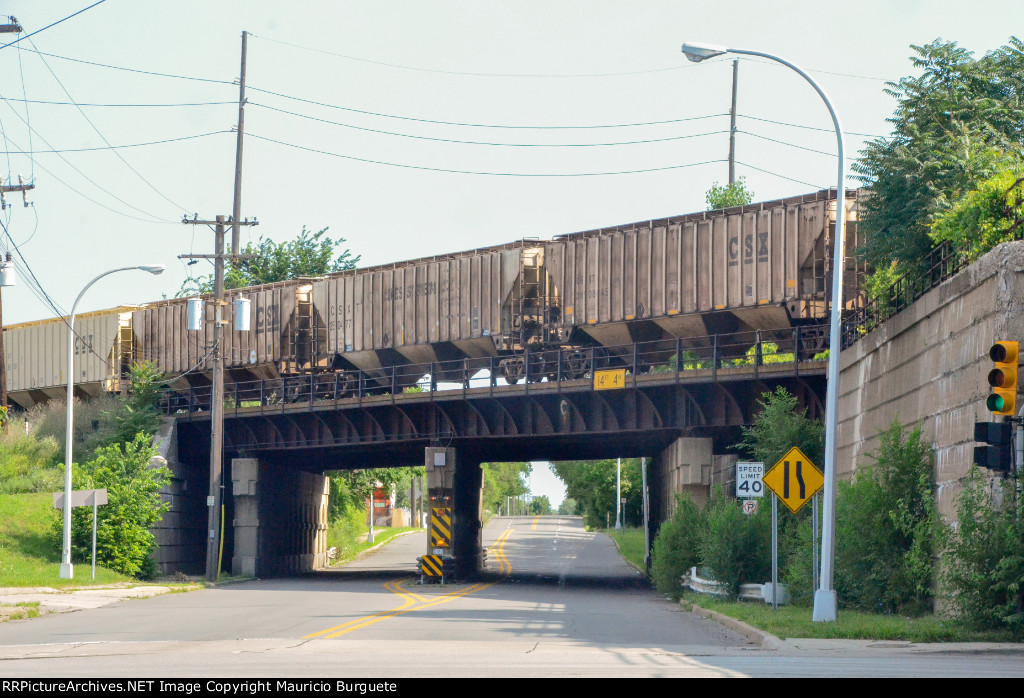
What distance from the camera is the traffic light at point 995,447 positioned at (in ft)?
45.7

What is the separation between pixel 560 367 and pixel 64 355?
2547 centimetres

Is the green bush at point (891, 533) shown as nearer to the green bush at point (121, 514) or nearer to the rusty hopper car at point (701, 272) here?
the rusty hopper car at point (701, 272)

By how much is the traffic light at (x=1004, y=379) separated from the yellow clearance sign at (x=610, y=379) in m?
19.4

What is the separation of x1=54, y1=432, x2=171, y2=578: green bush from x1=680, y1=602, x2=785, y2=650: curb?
20.0 meters

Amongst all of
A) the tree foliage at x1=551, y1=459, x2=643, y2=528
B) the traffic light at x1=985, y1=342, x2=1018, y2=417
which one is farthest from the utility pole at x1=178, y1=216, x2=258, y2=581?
the tree foliage at x1=551, y1=459, x2=643, y2=528

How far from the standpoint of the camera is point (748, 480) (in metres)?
23.9

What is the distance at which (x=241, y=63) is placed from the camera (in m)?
63.0

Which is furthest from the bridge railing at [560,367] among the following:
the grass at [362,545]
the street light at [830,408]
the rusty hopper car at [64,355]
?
the grass at [362,545]

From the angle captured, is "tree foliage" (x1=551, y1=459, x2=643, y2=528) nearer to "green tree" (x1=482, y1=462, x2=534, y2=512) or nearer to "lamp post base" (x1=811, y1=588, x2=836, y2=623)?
A: "green tree" (x1=482, y1=462, x2=534, y2=512)

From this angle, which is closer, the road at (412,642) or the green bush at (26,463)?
the road at (412,642)

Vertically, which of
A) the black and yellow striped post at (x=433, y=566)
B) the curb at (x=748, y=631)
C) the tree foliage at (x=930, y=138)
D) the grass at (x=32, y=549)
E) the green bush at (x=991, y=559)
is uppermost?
the tree foliage at (x=930, y=138)

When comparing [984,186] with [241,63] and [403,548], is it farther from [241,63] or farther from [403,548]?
[403,548]

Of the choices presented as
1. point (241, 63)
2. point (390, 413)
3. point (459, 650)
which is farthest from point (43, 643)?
point (241, 63)

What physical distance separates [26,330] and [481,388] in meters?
26.3
